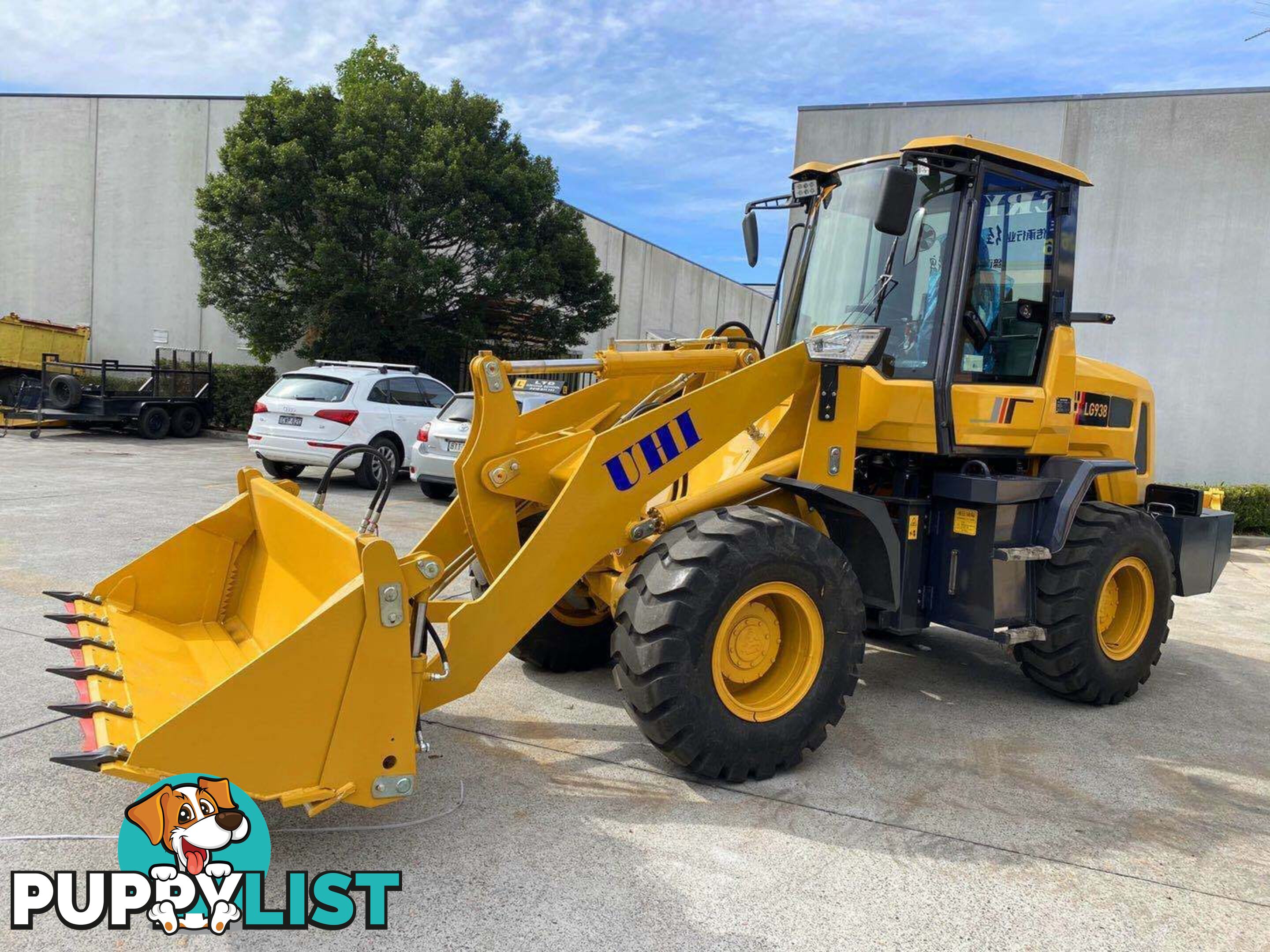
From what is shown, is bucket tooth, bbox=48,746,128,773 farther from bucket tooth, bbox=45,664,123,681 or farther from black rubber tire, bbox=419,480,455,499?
black rubber tire, bbox=419,480,455,499

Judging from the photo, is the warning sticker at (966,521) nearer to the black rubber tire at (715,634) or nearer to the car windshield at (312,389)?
the black rubber tire at (715,634)

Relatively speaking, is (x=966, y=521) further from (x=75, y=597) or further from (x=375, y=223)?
(x=375, y=223)

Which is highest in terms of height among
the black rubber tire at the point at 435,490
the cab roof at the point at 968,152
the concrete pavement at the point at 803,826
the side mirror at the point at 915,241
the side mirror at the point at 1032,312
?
the cab roof at the point at 968,152

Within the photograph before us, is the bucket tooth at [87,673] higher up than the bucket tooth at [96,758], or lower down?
higher up

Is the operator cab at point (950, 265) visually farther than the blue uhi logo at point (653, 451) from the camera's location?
Yes

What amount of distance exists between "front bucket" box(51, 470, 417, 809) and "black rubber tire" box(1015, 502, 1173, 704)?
3.43 meters

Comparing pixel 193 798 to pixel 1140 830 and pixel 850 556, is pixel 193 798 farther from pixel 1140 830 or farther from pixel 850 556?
pixel 1140 830

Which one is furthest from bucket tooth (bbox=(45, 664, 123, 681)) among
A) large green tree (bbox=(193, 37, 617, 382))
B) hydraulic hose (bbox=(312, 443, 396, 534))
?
large green tree (bbox=(193, 37, 617, 382))

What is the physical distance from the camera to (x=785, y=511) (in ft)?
14.9

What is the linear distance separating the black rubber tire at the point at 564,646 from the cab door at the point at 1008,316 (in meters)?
2.10

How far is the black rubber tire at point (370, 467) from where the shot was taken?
12828 mm

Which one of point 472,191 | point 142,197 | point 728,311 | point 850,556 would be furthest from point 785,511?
point 728,311

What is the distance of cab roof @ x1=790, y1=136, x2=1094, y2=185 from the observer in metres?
4.75

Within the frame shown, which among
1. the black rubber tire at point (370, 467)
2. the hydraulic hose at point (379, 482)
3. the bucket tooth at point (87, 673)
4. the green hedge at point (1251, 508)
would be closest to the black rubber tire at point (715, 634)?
the hydraulic hose at point (379, 482)
